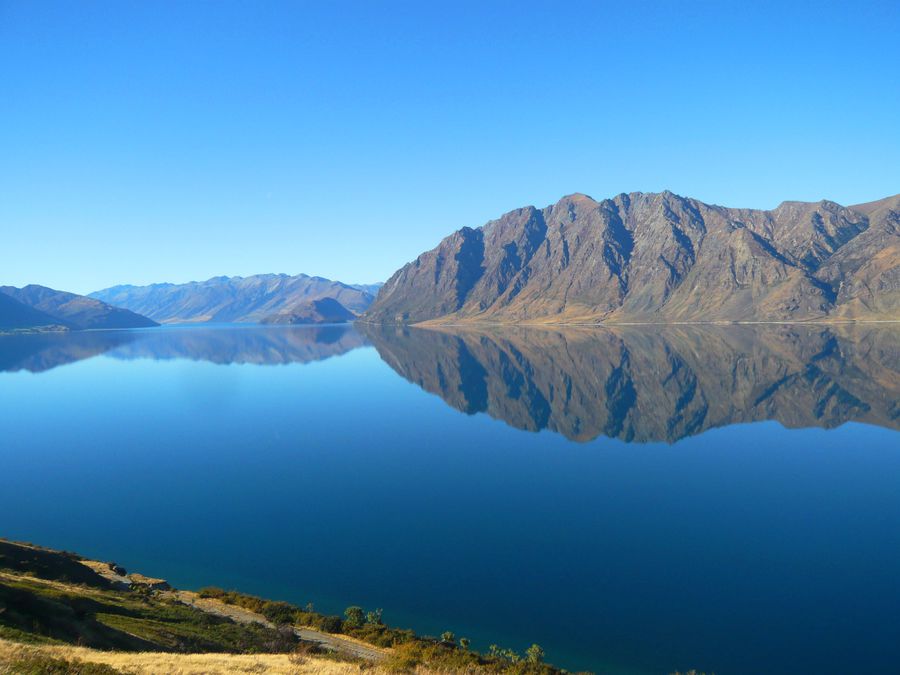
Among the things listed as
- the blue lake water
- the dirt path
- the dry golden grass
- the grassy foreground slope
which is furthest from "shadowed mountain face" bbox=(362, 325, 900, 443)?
the dry golden grass

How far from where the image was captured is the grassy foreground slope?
64.3 ft

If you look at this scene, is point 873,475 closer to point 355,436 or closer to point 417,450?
point 417,450

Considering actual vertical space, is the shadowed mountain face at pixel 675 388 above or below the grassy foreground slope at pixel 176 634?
above

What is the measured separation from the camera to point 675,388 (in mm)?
121625

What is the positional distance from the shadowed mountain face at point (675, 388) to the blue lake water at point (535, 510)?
3.53ft

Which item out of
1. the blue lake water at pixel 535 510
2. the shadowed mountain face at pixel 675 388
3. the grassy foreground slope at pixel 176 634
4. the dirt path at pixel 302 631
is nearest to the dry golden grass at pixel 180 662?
the grassy foreground slope at pixel 176 634

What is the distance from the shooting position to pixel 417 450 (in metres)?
78.4

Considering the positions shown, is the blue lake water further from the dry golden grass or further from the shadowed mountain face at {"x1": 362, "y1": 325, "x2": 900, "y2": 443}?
the dry golden grass

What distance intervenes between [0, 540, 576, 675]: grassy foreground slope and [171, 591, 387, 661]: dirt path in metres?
0.06

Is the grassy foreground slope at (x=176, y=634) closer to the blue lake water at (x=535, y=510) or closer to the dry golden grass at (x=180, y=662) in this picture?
the dry golden grass at (x=180, y=662)

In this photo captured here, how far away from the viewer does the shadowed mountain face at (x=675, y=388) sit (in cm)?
9400

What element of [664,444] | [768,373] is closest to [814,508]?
[664,444]

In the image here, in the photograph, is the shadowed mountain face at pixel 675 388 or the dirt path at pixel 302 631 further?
the shadowed mountain face at pixel 675 388

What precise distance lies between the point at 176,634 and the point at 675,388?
116 meters
